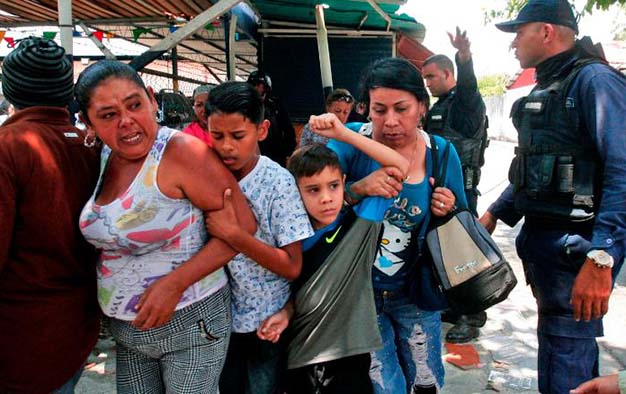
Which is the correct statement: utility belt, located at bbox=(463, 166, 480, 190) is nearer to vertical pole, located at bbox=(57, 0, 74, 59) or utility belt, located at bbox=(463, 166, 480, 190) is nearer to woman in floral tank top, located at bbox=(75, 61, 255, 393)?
woman in floral tank top, located at bbox=(75, 61, 255, 393)

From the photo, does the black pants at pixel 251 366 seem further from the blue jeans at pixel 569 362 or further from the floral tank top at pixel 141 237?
the blue jeans at pixel 569 362

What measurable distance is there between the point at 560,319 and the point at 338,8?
5047 millimetres

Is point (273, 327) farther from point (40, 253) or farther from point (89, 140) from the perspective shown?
point (89, 140)

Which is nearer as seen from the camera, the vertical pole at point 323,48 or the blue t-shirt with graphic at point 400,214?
the blue t-shirt with graphic at point 400,214

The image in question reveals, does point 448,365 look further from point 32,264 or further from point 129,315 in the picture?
point 32,264

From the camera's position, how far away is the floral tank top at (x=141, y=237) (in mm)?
1431

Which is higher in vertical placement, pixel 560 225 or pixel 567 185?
pixel 567 185

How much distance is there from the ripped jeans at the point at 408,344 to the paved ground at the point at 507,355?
973 mm

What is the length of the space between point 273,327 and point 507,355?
97.8 inches

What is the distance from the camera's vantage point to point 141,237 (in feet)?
4.75

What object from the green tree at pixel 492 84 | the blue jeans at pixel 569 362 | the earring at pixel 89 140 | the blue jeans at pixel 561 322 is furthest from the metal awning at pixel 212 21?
the green tree at pixel 492 84

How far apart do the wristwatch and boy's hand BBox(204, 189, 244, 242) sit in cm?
134

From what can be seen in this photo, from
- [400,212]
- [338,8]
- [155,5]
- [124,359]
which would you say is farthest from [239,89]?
[338,8]

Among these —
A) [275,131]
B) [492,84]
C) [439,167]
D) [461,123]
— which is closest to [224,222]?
[439,167]
